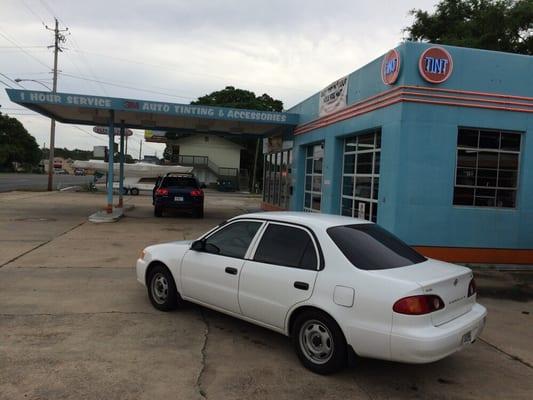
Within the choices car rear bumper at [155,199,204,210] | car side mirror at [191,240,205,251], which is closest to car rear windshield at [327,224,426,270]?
car side mirror at [191,240,205,251]

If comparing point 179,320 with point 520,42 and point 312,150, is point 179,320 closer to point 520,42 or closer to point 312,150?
point 312,150

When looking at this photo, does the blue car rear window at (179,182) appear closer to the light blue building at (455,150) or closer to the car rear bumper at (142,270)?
the light blue building at (455,150)

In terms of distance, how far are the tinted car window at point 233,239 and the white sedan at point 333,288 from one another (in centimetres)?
1

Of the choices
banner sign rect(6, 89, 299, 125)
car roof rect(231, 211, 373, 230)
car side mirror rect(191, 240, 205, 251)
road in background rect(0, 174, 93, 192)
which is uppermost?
banner sign rect(6, 89, 299, 125)

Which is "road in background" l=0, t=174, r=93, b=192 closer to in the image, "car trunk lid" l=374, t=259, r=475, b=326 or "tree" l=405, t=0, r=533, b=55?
"tree" l=405, t=0, r=533, b=55

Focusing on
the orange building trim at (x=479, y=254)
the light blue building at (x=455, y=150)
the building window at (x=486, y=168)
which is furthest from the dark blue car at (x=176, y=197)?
the building window at (x=486, y=168)

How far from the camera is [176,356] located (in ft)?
15.5

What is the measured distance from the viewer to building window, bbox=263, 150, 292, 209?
18.7 meters

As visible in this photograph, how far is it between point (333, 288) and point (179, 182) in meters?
14.8

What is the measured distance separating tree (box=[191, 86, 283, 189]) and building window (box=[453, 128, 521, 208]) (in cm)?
5095

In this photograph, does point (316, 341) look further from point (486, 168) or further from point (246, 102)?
point (246, 102)

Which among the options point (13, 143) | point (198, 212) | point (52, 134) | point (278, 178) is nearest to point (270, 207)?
point (278, 178)

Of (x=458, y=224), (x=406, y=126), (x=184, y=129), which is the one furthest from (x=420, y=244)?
(x=184, y=129)

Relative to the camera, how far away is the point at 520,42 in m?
24.2
